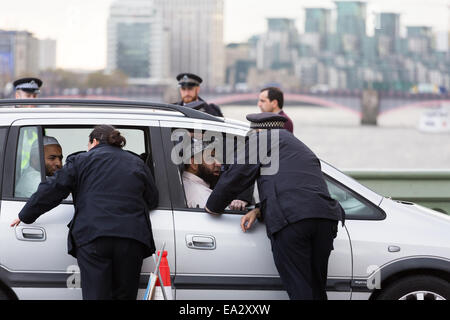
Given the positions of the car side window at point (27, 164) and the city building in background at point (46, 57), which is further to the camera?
the city building in background at point (46, 57)

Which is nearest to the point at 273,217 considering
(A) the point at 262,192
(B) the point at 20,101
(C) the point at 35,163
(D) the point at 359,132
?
(A) the point at 262,192

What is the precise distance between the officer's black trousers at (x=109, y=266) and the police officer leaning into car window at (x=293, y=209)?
0.54 m

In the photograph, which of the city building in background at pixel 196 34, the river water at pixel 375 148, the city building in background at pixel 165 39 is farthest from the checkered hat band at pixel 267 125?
the city building in background at pixel 196 34

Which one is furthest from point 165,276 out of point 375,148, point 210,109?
point 375,148

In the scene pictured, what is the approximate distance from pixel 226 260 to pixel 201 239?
0.57 ft

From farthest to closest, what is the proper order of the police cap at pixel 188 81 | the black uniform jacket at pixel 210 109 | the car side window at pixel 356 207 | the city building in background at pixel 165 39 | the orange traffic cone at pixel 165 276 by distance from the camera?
the city building in background at pixel 165 39 < the police cap at pixel 188 81 < the black uniform jacket at pixel 210 109 < the car side window at pixel 356 207 < the orange traffic cone at pixel 165 276

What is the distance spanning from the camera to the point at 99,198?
12.9 ft

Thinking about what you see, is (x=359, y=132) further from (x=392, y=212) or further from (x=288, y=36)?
(x=288, y=36)

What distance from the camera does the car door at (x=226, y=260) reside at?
4.15 metres

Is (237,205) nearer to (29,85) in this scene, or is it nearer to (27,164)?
(27,164)

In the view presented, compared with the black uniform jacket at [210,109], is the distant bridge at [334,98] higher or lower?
lower

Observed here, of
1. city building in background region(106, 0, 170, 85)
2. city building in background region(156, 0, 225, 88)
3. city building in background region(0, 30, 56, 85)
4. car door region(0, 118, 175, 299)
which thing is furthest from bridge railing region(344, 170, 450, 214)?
city building in background region(156, 0, 225, 88)

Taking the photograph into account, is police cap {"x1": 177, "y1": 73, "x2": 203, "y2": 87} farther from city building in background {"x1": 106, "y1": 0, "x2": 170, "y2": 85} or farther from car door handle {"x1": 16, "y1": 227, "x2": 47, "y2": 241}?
city building in background {"x1": 106, "y1": 0, "x2": 170, "y2": 85}

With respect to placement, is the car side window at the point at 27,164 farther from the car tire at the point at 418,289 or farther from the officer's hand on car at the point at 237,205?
the car tire at the point at 418,289
